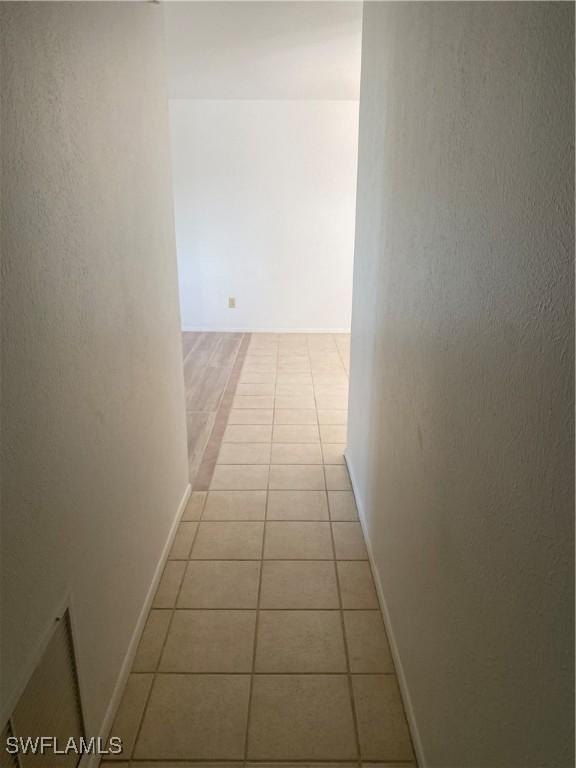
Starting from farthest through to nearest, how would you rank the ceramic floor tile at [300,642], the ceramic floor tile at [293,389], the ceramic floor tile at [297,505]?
the ceramic floor tile at [293,389]
the ceramic floor tile at [297,505]
the ceramic floor tile at [300,642]

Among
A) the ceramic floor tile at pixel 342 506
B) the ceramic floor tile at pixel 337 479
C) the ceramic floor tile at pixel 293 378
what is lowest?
the ceramic floor tile at pixel 342 506

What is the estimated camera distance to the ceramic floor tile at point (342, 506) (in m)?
2.36

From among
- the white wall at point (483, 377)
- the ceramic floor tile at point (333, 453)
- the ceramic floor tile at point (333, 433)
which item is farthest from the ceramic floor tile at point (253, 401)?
the white wall at point (483, 377)

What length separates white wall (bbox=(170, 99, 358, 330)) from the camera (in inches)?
209

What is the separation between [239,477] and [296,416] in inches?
36.2

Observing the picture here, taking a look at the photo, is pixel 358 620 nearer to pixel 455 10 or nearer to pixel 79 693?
pixel 79 693

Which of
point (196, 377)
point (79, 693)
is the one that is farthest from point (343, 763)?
point (196, 377)

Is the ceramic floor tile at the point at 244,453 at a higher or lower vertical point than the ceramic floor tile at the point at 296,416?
lower

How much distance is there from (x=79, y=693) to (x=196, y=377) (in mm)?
3329

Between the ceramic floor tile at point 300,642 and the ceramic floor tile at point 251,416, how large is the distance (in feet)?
5.74

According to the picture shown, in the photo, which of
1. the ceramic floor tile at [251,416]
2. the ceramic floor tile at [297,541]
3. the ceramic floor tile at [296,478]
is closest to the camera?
the ceramic floor tile at [297,541]

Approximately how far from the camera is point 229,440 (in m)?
3.17

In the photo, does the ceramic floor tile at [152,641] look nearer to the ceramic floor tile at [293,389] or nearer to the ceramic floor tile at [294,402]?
the ceramic floor tile at [294,402]

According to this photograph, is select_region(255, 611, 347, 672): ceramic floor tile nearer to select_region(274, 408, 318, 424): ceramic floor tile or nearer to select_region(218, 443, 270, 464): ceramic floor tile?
select_region(218, 443, 270, 464): ceramic floor tile
